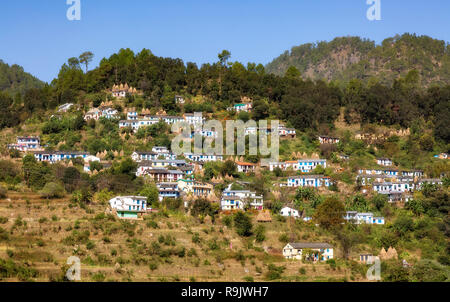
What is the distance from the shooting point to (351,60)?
4405 inches

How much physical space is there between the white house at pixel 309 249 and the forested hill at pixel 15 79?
225 ft

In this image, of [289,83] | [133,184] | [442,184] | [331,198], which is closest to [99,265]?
[133,184]

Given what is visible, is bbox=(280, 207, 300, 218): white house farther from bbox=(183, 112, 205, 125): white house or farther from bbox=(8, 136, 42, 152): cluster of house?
bbox=(8, 136, 42, 152): cluster of house

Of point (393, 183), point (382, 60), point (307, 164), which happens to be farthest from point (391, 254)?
point (382, 60)

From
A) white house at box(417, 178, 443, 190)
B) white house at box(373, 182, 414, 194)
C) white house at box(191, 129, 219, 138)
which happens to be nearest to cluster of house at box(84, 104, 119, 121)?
white house at box(191, 129, 219, 138)

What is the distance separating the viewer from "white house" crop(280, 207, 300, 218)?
1358 inches

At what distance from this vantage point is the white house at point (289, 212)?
34.5 meters

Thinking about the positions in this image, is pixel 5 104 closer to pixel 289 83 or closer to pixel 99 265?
pixel 289 83

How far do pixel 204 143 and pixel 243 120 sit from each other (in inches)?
211

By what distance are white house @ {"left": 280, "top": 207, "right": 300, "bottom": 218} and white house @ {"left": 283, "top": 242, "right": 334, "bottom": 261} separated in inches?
174

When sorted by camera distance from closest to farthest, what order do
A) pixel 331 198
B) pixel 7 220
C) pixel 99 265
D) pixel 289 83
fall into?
pixel 99 265 < pixel 7 220 < pixel 331 198 < pixel 289 83

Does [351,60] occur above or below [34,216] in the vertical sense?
above

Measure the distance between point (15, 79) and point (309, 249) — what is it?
7637 centimetres
